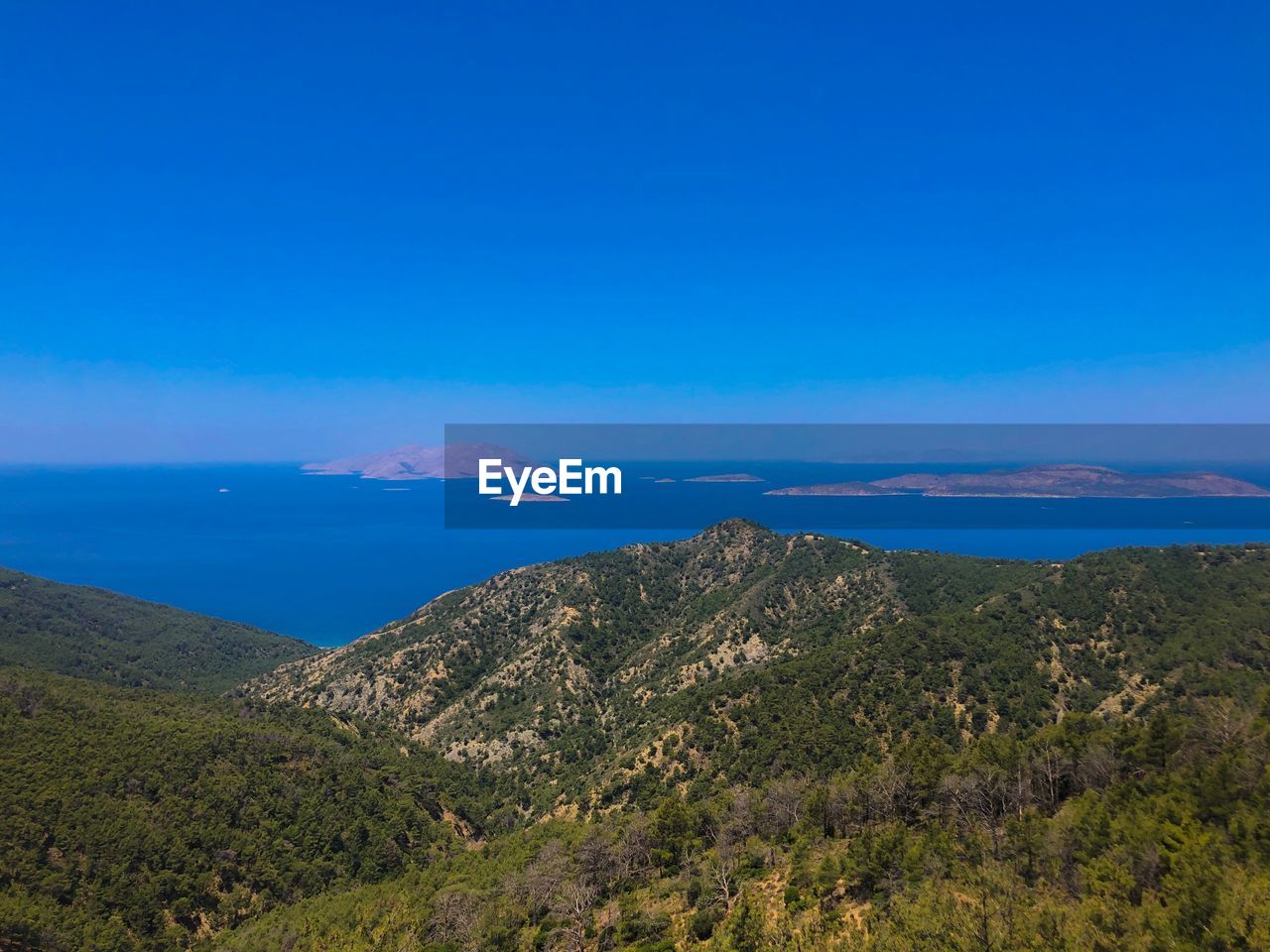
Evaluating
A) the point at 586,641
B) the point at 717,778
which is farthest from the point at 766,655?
the point at 586,641

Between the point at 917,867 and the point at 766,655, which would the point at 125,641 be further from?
the point at 917,867

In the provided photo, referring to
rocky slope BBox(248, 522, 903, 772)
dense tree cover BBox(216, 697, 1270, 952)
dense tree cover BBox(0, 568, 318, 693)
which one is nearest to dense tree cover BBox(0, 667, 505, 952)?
dense tree cover BBox(216, 697, 1270, 952)

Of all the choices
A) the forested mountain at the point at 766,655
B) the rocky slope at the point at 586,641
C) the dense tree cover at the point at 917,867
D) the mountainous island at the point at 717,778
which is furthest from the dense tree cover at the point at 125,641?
the dense tree cover at the point at 917,867

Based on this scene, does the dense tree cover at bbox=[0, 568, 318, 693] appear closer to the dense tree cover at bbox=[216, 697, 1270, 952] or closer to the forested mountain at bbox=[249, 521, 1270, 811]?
the forested mountain at bbox=[249, 521, 1270, 811]

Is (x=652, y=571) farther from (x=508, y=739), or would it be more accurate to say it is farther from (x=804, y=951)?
(x=804, y=951)

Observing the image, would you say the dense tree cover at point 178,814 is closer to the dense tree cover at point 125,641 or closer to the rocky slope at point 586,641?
the rocky slope at point 586,641

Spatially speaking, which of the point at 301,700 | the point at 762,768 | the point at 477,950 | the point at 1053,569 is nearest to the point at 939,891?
the point at 477,950
